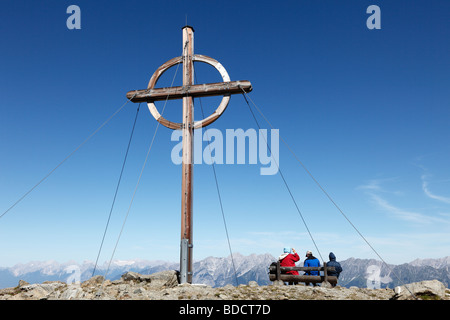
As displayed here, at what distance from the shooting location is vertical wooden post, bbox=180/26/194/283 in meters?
12.3

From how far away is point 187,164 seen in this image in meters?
12.9

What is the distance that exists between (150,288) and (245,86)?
7793mm

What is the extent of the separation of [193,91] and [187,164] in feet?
9.34

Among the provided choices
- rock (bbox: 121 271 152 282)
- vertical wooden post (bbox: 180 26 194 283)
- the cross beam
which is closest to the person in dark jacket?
vertical wooden post (bbox: 180 26 194 283)

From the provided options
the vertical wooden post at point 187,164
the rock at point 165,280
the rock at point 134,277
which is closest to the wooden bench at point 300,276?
the vertical wooden post at point 187,164

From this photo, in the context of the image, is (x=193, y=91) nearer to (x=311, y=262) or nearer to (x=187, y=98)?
(x=187, y=98)

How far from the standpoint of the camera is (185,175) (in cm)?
1288

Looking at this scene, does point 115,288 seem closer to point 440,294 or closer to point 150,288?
point 150,288

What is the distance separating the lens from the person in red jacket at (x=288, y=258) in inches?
570

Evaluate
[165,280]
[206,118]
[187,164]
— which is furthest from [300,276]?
[206,118]

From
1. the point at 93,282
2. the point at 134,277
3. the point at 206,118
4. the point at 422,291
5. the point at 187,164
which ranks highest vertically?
the point at 206,118

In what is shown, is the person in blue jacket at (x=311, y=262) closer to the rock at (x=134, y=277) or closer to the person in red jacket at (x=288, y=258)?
the person in red jacket at (x=288, y=258)

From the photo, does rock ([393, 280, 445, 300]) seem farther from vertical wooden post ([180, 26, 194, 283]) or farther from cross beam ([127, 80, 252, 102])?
cross beam ([127, 80, 252, 102])
